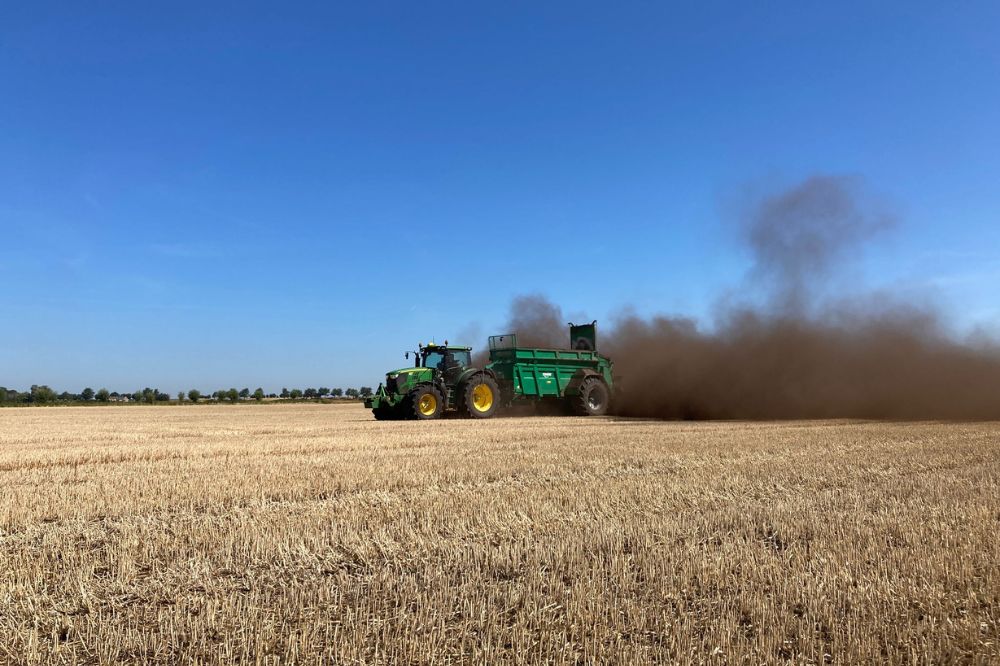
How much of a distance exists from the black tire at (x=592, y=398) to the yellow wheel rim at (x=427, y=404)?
5183 mm

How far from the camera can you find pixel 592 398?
22.4 metres

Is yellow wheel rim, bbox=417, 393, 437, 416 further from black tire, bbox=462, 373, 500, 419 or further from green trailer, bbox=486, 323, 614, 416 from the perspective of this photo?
green trailer, bbox=486, 323, 614, 416

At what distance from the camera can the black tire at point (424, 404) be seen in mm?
18547

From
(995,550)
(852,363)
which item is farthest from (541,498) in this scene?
(852,363)

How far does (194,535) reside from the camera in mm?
5145

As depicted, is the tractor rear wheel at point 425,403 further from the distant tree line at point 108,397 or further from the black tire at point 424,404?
the distant tree line at point 108,397

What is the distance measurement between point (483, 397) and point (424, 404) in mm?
1873

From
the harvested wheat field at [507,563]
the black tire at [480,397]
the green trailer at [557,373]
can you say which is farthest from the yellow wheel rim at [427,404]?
the harvested wheat field at [507,563]

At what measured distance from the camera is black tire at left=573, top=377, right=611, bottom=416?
859 inches

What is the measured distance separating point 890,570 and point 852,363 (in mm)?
18823

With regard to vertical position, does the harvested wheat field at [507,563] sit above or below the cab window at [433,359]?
below

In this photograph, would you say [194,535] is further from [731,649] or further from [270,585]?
[731,649]

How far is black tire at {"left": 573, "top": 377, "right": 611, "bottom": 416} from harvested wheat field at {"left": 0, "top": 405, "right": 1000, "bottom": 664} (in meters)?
13.0

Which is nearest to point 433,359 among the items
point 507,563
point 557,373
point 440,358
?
point 440,358
